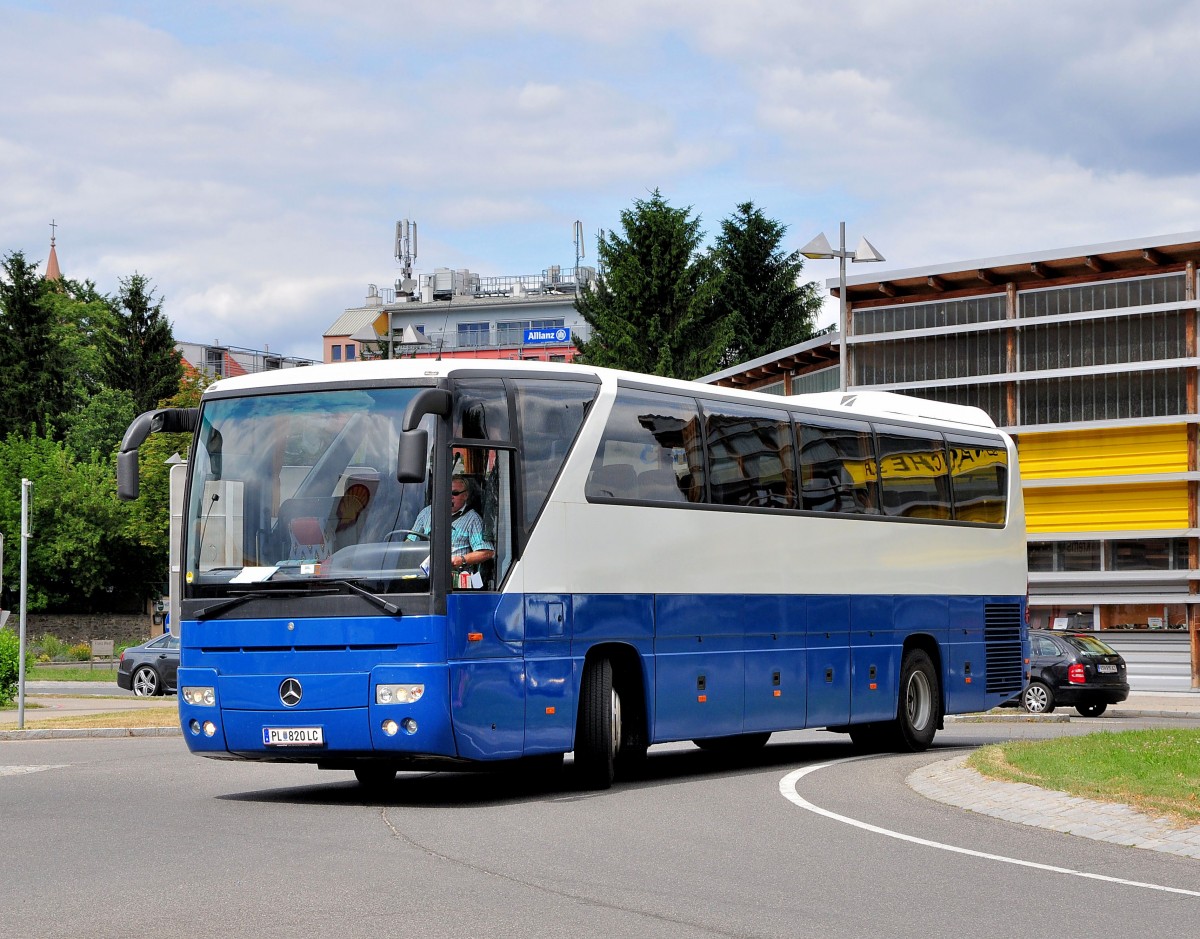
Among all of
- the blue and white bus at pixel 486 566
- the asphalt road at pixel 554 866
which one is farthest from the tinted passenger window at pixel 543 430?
the asphalt road at pixel 554 866

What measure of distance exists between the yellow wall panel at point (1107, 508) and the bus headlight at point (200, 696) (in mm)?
35093

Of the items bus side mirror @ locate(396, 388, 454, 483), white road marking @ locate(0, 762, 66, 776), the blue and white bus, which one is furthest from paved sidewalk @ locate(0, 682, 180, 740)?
bus side mirror @ locate(396, 388, 454, 483)

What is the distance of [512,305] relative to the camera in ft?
468

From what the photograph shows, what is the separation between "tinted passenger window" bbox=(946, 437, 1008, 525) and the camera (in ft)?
68.8

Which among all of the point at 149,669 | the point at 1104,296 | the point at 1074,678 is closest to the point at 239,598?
the point at 1074,678

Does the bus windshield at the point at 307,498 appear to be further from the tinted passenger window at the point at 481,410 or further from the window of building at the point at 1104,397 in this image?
the window of building at the point at 1104,397

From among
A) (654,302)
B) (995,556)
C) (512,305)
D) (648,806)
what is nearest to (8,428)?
(654,302)

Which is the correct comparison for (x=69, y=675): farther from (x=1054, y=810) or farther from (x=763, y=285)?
(x=1054, y=810)

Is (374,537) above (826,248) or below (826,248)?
below

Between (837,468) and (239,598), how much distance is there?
7212mm

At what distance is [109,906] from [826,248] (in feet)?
88.1

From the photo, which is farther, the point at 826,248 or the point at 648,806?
the point at 826,248

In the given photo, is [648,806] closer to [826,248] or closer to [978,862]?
[978,862]

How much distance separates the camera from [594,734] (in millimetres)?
14562
